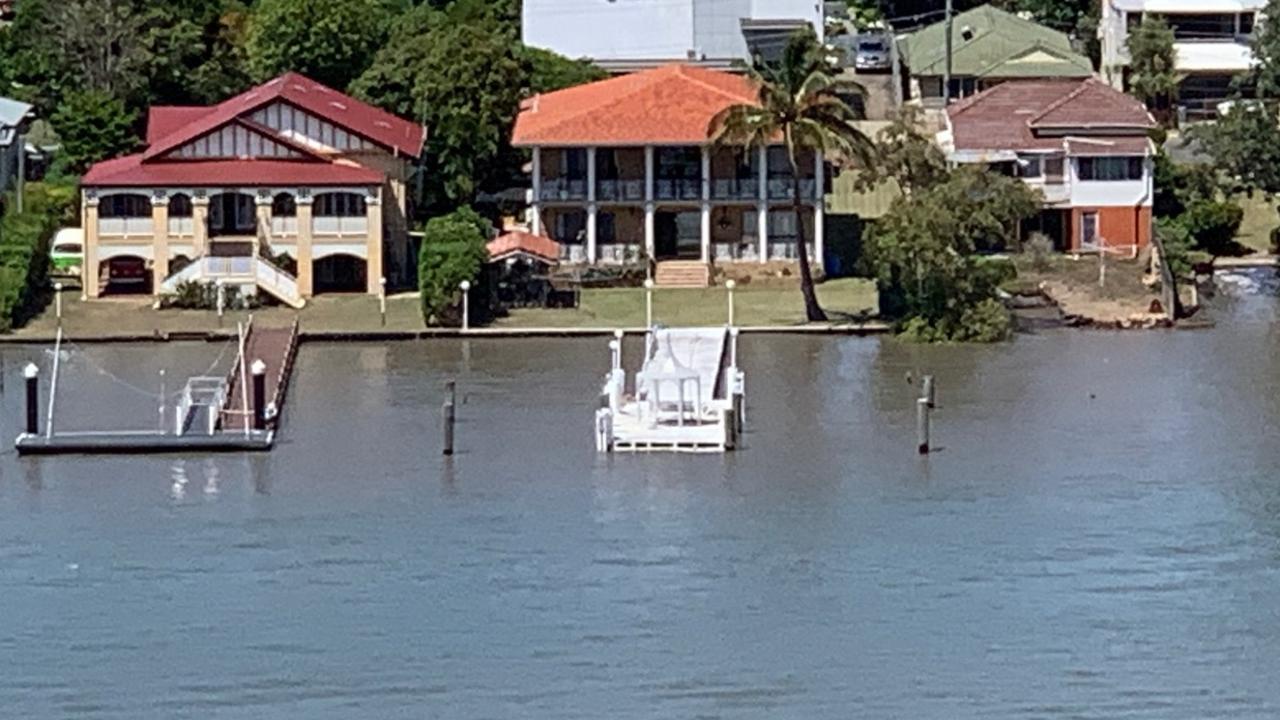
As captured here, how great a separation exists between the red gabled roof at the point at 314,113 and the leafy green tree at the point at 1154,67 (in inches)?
847

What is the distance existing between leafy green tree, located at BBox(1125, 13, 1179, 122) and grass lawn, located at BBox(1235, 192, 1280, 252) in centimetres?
1035

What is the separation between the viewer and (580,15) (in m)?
83.0

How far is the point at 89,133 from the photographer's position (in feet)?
225

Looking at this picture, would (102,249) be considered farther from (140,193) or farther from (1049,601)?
(1049,601)

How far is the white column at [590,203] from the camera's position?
65.0 meters

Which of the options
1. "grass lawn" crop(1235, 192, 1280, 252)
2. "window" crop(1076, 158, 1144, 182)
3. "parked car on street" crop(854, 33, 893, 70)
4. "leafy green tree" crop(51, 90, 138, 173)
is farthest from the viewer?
"parked car on street" crop(854, 33, 893, 70)

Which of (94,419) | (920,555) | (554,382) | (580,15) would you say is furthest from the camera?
(580,15)

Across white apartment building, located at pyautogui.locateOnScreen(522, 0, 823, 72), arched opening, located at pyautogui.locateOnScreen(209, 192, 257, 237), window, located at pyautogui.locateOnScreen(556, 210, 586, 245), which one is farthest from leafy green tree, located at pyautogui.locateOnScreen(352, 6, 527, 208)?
white apartment building, located at pyautogui.locateOnScreen(522, 0, 823, 72)

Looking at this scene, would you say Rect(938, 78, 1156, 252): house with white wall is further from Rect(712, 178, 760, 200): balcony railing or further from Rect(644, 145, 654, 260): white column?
Rect(644, 145, 654, 260): white column

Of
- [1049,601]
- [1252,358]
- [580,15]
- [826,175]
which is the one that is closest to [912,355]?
[1252,358]

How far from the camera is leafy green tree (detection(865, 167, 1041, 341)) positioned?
56.9 m

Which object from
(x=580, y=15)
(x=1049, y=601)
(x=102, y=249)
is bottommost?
(x=1049, y=601)

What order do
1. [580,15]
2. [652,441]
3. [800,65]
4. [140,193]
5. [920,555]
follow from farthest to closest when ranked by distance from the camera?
[580,15] < [140,193] < [800,65] < [652,441] < [920,555]

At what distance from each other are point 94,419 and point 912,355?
47.5ft
